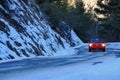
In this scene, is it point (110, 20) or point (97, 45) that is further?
point (110, 20)

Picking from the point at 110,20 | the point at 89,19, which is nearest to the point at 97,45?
the point at 89,19

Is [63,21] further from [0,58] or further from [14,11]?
[0,58]

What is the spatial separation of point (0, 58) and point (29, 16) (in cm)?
1602

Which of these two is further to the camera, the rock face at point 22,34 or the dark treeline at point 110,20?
the dark treeline at point 110,20

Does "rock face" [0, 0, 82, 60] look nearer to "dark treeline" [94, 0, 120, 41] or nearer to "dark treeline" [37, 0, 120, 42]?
"dark treeline" [37, 0, 120, 42]

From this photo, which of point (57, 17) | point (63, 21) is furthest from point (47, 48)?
point (63, 21)

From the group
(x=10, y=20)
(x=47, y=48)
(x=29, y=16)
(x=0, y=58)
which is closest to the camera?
(x=0, y=58)

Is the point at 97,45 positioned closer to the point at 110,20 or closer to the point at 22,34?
the point at 22,34

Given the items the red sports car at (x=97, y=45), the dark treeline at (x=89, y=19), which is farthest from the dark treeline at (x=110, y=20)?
the red sports car at (x=97, y=45)

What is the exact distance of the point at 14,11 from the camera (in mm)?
38281

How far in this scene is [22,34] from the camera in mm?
35312

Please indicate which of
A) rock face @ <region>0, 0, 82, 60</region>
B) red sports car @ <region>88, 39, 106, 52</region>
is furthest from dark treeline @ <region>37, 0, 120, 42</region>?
rock face @ <region>0, 0, 82, 60</region>

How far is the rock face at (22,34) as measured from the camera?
30641 millimetres

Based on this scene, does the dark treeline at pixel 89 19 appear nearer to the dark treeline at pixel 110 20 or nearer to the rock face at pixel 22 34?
the dark treeline at pixel 110 20
